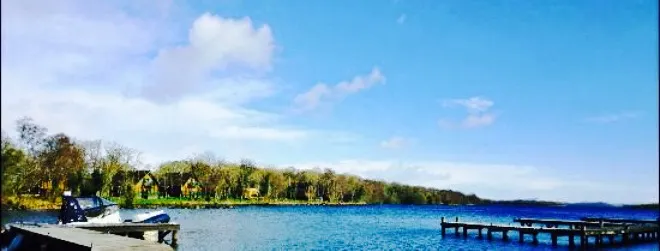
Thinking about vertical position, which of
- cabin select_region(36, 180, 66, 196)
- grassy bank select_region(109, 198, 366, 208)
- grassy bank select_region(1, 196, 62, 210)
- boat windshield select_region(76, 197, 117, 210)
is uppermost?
cabin select_region(36, 180, 66, 196)

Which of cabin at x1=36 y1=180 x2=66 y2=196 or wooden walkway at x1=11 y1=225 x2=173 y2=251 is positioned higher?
cabin at x1=36 y1=180 x2=66 y2=196

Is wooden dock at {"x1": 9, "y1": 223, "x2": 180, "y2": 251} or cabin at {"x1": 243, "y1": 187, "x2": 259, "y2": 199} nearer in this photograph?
wooden dock at {"x1": 9, "y1": 223, "x2": 180, "y2": 251}

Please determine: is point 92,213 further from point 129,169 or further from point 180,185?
point 180,185

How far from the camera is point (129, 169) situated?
89.7 m

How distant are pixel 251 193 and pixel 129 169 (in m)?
52.0

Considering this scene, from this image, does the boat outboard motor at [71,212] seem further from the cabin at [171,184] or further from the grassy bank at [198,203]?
the cabin at [171,184]

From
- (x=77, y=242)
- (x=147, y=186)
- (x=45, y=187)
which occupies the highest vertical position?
(x=147, y=186)

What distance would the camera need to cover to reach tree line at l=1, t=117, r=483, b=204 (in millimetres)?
64912

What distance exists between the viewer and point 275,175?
142m

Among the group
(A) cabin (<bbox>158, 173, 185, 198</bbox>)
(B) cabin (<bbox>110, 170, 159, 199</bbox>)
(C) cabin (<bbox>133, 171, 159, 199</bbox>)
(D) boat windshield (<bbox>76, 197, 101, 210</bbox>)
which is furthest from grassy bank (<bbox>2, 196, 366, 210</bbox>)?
(A) cabin (<bbox>158, 173, 185, 198</bbox>)

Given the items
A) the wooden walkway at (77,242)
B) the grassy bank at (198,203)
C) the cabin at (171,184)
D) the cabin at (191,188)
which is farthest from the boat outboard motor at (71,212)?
the cabin at (191,188)

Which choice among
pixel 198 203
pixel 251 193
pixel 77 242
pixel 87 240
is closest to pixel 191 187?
pixel 251 193

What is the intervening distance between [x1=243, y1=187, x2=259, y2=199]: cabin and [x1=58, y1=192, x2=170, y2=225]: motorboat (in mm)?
96130

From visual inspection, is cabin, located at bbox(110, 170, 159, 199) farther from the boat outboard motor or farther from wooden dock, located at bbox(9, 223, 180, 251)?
wooden dock, located at bbox(9, 223, 180, 251)
